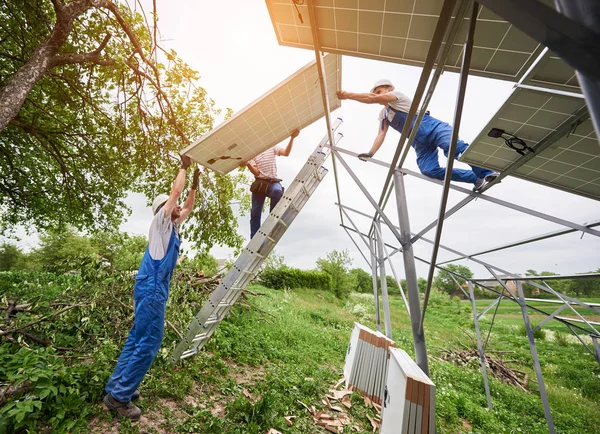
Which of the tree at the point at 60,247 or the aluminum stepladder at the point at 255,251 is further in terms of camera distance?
the tree at the point at 60,247

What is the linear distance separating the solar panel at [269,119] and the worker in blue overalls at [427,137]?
1.58 feet

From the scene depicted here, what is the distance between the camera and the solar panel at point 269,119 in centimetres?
368

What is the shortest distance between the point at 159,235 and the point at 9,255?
42.5 meters

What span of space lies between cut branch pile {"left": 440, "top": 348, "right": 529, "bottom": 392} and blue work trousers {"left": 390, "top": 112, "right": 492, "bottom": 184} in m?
12.9

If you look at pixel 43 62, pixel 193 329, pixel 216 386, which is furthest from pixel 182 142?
pixel 216 386

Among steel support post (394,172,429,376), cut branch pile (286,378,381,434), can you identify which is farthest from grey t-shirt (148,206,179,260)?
steel support post (394,172,429,376)

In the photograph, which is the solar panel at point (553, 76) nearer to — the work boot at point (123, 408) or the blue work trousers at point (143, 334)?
the blue work trousers at point (143, 334)

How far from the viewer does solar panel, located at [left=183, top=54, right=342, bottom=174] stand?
12.1 feet

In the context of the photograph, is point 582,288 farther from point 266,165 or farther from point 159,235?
point 159,235

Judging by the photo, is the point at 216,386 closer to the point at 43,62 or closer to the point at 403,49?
the point at 403,49

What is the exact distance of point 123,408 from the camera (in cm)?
336

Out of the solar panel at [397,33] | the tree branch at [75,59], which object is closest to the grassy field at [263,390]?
the solar panel at [397,33]

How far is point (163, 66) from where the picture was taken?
23.5 ft

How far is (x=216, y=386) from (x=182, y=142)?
7039 millimetres
